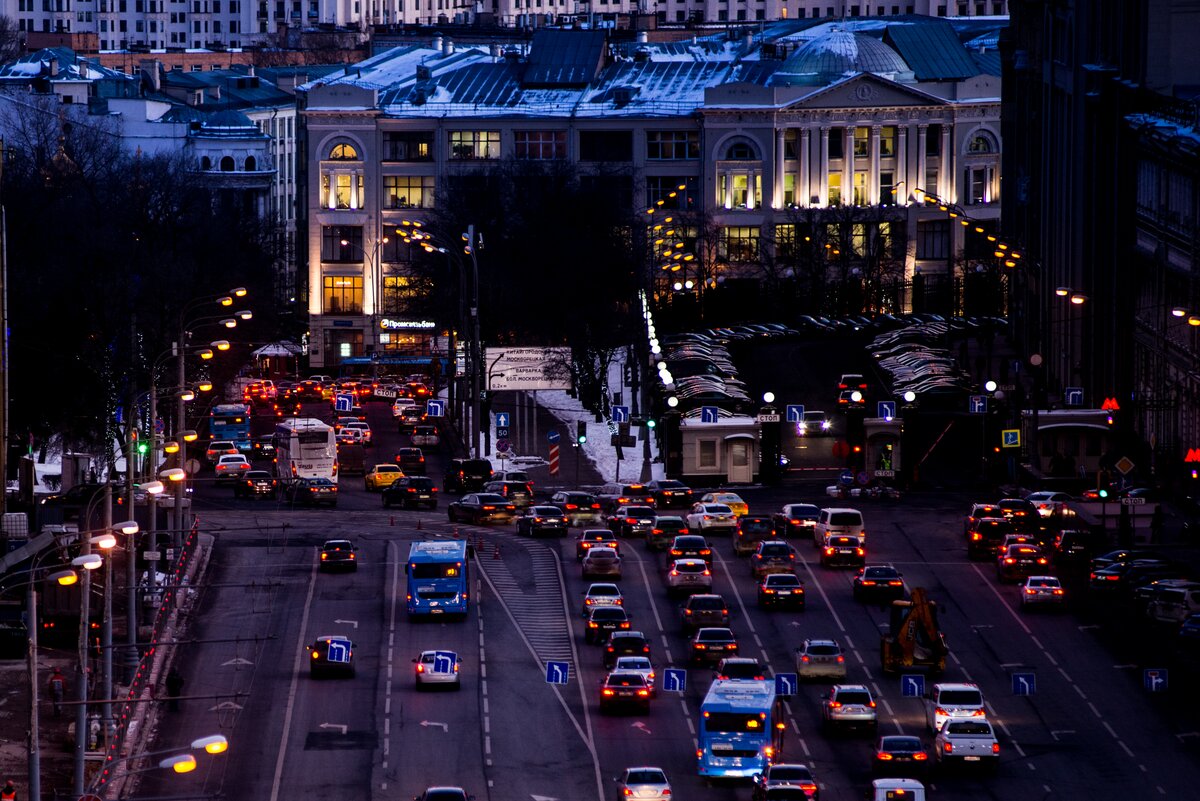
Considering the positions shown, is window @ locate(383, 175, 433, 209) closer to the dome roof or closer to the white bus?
the dome roof

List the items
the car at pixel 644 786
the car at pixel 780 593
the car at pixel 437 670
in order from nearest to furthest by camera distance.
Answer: the car at pixel 644 786, the car at pixel 437 670, the car at pixel 780 593

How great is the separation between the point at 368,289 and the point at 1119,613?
359 feet

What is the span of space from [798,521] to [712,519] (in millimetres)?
2908

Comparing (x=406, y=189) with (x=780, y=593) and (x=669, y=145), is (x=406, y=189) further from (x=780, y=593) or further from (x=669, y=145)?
(x=780, y=593)

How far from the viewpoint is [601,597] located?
80125 millimetres

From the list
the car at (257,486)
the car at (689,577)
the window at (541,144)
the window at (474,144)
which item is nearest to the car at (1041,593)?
the car at (689,577)

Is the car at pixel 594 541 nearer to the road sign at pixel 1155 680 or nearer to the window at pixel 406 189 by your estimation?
the road sign at pixel 1155 680

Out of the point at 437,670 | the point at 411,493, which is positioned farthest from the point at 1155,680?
the point at 411,493

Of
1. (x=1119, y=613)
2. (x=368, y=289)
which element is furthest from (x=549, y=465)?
(x=368, y=289)

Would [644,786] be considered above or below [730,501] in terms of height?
above

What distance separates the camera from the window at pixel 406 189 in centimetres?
18825

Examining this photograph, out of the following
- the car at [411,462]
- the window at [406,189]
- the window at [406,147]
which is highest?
the window at [406,147]

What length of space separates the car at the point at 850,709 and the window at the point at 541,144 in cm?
12533

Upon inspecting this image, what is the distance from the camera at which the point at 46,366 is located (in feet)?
374
